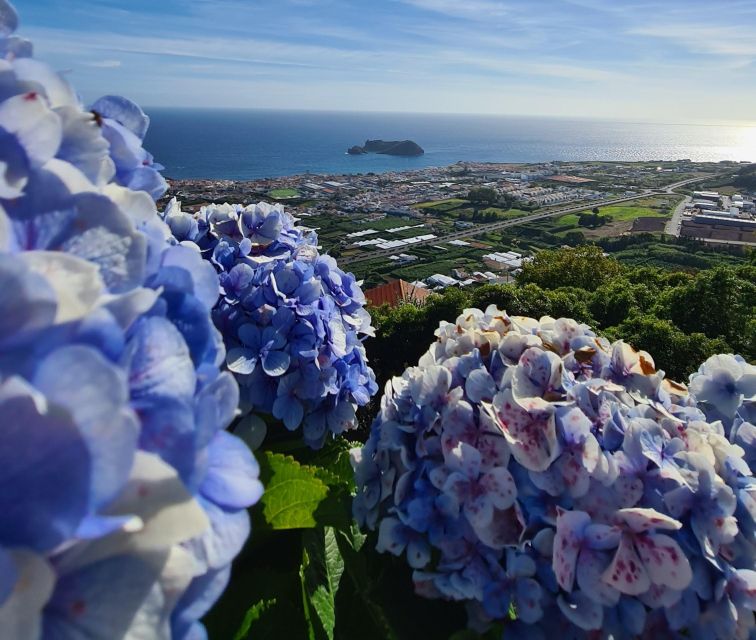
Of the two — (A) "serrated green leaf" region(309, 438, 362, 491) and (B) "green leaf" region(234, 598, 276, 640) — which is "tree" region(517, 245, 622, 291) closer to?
(A) "serrated green leaf" region(309, 438, 362, 491)

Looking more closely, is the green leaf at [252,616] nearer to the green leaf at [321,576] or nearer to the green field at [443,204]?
the green leaf at [321,576]

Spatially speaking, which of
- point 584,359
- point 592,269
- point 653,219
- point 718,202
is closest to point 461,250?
point 653,219

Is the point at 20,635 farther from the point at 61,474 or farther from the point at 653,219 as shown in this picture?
the point at 653,219

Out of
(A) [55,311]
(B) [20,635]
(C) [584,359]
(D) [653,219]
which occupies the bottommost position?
(D) [653,219]

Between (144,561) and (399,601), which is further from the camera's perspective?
(399,601)

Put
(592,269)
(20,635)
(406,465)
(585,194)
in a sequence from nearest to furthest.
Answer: (20,635) < (406,465) < (592,269) < (585,194)

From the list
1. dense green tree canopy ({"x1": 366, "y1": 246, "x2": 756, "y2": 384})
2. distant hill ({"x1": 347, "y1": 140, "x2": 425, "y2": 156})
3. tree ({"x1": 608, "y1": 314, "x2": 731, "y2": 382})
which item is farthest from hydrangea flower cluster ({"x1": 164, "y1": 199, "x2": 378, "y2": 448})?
distant hill ({"x1": 347, "y1": 140, "x2": 425, "y2": 156})
